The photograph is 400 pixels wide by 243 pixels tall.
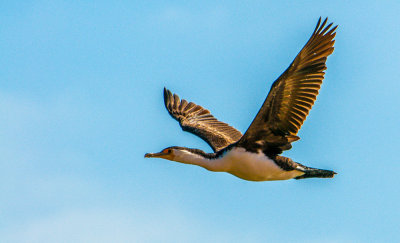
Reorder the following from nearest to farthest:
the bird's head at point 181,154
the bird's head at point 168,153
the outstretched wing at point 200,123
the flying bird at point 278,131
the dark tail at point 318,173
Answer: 1. the flying bird at point 278,131
2. the bird's head at point 181,154
3. the bird's head at point 168,153
4. the dark tail at point 318,173
5. the outstretched wing at point 200,123

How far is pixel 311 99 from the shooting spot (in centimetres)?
1670

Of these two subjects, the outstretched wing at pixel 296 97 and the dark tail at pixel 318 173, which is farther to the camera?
the dark tail at pixel 318 173

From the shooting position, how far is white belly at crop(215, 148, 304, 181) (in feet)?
A: 54.8

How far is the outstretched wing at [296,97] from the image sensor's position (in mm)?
16406

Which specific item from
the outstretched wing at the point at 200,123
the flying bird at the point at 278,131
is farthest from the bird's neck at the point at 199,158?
the outstretched wing at the point at 200,123

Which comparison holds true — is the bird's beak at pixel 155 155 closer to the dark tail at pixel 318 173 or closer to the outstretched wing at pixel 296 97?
the outstretched wing at pixel 296 97

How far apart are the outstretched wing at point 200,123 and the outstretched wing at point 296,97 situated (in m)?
2.21

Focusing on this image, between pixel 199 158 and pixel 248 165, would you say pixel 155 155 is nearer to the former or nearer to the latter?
pixel 199 158

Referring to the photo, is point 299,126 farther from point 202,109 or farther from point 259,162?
point 202,109

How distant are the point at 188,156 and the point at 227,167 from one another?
0.90 metres

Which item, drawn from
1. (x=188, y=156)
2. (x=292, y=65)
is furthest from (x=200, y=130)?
(x=292, y=65)

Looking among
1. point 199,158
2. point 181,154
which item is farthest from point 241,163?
point 181,154

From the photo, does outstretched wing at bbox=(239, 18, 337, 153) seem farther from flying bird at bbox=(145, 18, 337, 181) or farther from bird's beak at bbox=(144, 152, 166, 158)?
bird's beak at bbox=(144, 152, 166, 158)

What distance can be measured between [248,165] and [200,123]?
172 inches
